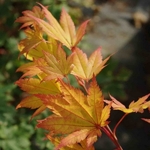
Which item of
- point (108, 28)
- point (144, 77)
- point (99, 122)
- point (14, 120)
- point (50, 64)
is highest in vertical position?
point (50, 64)

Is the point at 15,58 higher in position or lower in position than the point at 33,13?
lower

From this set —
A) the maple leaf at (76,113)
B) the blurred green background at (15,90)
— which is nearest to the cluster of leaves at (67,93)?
the maple leaf at (76,113)

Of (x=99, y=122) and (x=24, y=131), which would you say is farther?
(x=24, y=131)

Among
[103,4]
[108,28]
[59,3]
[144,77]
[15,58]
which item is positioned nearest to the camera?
[15,58]

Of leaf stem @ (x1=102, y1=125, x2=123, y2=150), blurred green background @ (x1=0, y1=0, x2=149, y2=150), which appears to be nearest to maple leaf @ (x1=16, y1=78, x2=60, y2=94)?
leaf stem @ (x1=102, y1=125, x2=123, y2=150)

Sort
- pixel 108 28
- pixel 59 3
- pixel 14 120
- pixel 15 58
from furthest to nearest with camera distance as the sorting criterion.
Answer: pixel 108 28 < pixel 59 3 < pixel 15 58 < pixel 14 120

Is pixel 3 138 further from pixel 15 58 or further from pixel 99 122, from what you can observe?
pixel 99 122

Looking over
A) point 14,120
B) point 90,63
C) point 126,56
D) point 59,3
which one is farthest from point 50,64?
point 126,56

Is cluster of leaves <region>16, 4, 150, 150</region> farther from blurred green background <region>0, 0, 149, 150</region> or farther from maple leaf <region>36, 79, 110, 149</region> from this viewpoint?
blurred green background <region>0, 0, 149, 150</region>
